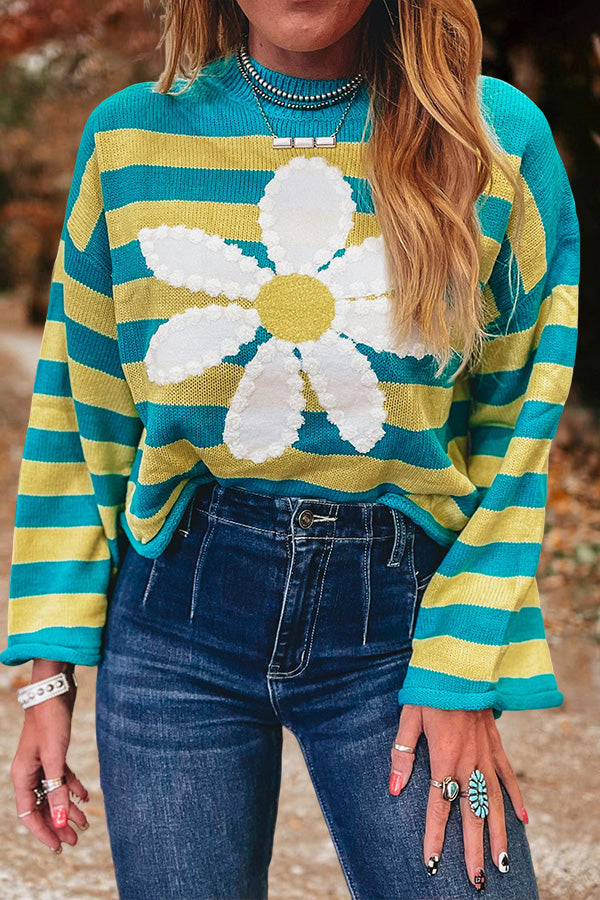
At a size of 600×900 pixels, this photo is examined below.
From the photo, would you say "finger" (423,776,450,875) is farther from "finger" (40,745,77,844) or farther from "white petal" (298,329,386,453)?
"finger" (40,745,77,844)

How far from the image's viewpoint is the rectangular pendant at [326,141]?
1.38 meters

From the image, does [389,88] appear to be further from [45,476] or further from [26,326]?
[26,326]

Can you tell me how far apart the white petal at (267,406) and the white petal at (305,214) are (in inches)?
4.8

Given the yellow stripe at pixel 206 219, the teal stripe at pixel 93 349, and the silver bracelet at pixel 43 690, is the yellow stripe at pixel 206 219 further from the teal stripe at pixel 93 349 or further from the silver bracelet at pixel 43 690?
the silver bracelet at pixel 43 690

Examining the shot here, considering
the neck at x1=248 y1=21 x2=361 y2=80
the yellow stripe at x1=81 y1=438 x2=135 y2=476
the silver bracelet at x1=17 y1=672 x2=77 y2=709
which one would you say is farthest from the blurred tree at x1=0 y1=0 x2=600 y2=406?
the silver bracelet at x1=17 y1=672 x2=77 y2=709

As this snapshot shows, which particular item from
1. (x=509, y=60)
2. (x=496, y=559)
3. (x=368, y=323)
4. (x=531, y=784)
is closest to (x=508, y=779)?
(x=496, y=559)

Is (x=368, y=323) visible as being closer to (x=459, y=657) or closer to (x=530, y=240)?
(x=530, y=240)

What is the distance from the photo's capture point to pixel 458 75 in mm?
1364

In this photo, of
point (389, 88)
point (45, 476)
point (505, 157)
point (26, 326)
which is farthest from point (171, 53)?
point (26, 326)

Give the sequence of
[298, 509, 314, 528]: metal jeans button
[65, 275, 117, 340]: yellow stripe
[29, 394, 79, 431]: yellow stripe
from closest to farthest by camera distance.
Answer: [298, 509, 314, 528]: metal jeans button → [65, 275, 117, 340]: yellow stripe → [29, 394, 79, 431]: yellow stripe

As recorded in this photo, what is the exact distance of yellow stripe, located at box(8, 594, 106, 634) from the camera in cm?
156

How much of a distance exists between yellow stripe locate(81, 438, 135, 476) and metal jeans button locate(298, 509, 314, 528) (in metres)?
0.36

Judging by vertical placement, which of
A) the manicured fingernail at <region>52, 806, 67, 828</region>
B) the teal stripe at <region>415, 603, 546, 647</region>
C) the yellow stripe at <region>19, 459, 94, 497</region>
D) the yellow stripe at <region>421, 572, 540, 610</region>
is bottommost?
the manicured fingernail at <region>52, 806, 67, 828</region>

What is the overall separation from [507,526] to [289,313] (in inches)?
17.4
